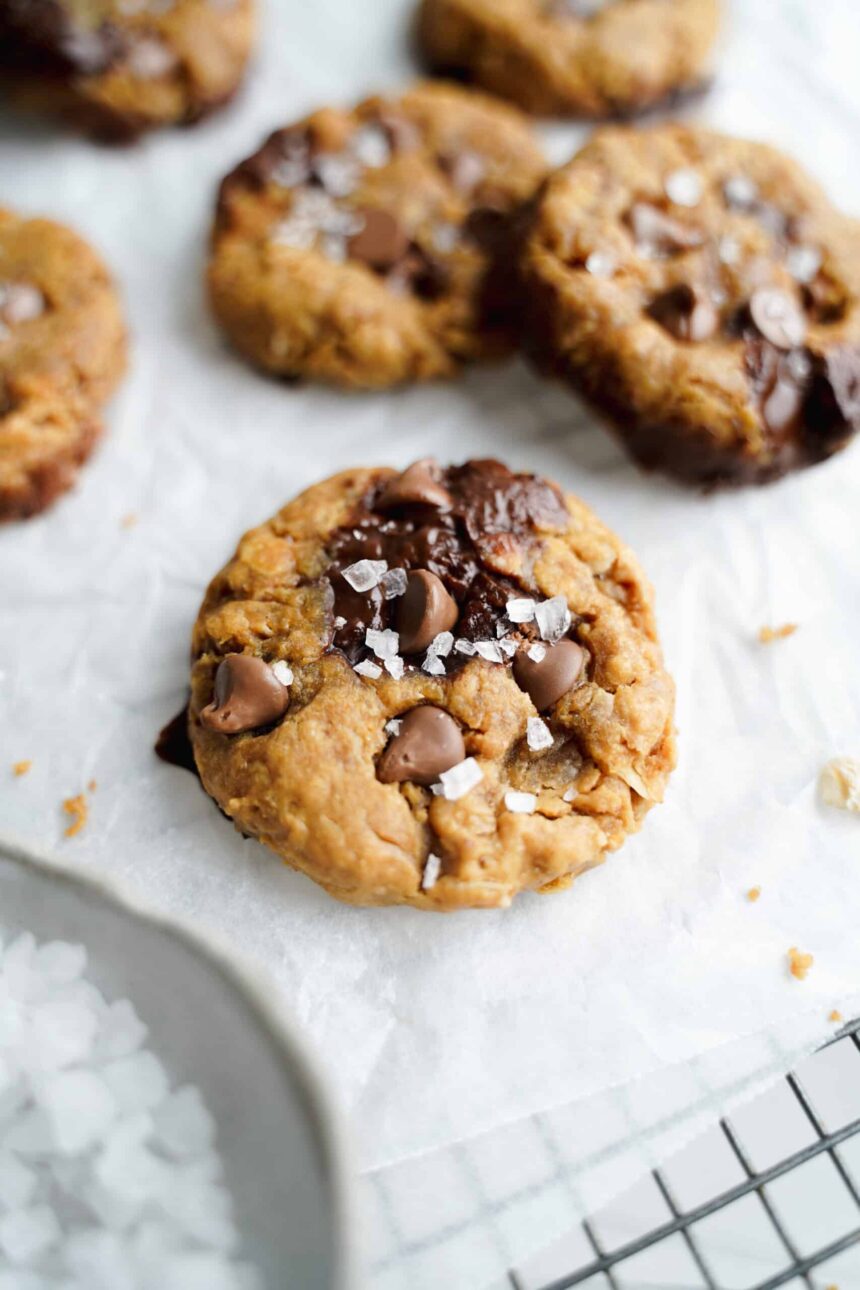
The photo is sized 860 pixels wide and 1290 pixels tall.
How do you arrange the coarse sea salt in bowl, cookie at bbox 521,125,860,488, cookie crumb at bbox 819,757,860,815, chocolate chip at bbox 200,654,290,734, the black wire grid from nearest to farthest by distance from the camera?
1. the coarse sea salt in bowl
2. the black wire grid
3. chocolate chip at bbox 200,654,290,734
4. cookie crumb at bbox 819,757,860,815
5. cookie at bbox 521,125,860,488

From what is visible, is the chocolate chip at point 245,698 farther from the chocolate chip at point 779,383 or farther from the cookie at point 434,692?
the chocolate chip at point 779,383

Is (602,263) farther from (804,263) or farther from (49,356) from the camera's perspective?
(49,356)

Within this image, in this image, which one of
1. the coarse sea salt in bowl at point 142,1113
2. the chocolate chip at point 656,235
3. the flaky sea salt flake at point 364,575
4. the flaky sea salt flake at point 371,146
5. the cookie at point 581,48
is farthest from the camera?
the cookie at point 581,48

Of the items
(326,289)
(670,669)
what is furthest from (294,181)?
(670,669)

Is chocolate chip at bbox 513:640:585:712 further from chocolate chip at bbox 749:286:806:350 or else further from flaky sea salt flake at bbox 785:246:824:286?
flaky sea salt flake at bbox 785:246:824:286

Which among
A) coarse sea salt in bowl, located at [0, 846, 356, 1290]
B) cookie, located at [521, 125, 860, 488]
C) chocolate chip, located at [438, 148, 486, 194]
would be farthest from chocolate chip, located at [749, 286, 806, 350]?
coarse sea salt in bowl, located at [0, 846, 356, 1290]

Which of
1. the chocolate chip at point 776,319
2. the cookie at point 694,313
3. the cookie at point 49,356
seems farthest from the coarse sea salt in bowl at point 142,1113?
the chocolate chip at point 776,319
